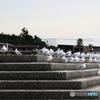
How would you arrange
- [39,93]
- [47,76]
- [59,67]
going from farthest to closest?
[59,67], [47,76], [39,93]

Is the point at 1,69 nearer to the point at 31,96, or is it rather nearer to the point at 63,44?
the point at 31,96

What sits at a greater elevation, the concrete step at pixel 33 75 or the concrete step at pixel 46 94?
the concrete step at pixel 33 75

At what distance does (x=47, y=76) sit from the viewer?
11328 mm

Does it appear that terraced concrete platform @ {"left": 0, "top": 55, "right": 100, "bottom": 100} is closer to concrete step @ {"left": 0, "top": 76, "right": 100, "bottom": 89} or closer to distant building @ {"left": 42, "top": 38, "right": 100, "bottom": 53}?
concrete step @ {"left": 0, "top": 76, "right": 100, "bottom": 89}

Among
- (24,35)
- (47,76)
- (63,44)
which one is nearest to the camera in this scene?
(47,76)

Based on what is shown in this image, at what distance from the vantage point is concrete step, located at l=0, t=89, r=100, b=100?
10445mm

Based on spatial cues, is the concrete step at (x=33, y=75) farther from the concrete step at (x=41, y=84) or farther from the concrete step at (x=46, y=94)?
the concrete step at (x=46, y=94)

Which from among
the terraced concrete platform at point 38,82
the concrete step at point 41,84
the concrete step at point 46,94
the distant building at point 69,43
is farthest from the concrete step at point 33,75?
the distant building at point 69,43

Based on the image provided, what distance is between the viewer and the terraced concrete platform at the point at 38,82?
10.5 m

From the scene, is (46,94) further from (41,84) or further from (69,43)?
(69,43)

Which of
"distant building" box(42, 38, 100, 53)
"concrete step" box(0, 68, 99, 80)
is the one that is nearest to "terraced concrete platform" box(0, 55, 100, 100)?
"concrete step" box(0, 68, 99, 80)

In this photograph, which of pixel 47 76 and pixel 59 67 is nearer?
pixel 47 76

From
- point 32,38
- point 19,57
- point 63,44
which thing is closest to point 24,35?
point 32,38

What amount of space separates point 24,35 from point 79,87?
62.9 m
